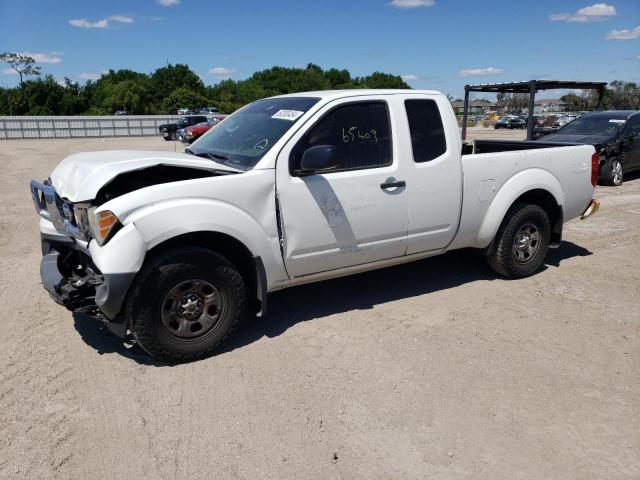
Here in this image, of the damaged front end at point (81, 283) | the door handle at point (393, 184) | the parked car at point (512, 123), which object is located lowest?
the damaged front end at point (81, 283)

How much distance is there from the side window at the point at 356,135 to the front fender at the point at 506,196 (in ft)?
4.37

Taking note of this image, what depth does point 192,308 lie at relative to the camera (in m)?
3.83

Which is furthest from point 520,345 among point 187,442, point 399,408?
point 187,442

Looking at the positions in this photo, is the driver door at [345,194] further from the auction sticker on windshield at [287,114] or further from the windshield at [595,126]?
the windshield at [595,126]

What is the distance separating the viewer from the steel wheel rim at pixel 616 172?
11.8m

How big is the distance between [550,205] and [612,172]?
741 centimetres

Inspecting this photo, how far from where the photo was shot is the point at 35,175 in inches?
577

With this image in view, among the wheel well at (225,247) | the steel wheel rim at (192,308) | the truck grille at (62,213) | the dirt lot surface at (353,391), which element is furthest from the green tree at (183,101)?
the steel wheel rim at (192,308)

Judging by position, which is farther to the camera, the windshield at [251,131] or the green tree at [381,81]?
the green tree at [381,81]

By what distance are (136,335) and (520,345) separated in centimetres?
281

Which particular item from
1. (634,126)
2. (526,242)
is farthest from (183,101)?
(526,242)

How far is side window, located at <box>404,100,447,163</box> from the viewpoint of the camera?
462 centimetres

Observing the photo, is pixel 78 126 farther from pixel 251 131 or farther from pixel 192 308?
pixel 192 308

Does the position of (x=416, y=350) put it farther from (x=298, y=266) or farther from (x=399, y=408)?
(x=298, y=266)
